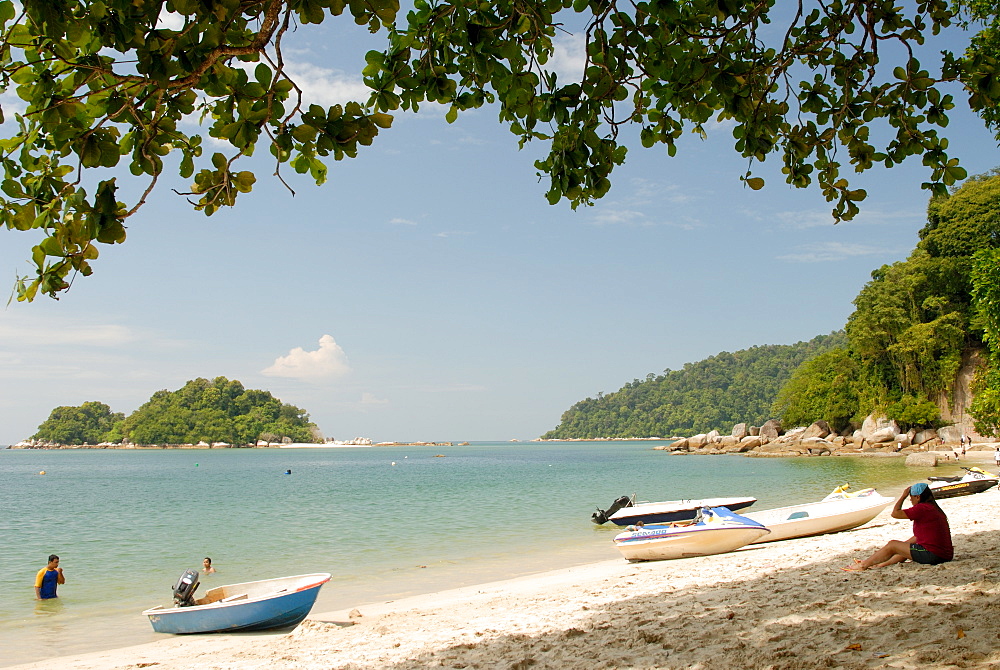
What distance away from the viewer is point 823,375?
212 ft

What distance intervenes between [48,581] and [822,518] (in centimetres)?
1466

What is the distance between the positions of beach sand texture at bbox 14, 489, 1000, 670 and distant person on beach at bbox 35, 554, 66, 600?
4592mm

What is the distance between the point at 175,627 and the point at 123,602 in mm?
3720

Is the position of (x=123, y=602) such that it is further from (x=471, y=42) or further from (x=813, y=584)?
(x=471, y=42)

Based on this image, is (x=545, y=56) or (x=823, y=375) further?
(x=823, y=375)

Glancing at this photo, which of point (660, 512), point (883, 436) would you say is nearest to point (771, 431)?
point (883, 436)

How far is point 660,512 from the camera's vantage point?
1802 centimetres

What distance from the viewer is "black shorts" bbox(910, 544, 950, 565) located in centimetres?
682

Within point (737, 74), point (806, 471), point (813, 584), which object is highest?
point (737, 74)

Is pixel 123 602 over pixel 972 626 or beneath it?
beneath

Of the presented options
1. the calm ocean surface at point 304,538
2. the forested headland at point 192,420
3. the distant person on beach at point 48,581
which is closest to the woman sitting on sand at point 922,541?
the calm ocean surface at point 304,538

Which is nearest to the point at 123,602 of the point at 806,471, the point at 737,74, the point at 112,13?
the point at 112,13

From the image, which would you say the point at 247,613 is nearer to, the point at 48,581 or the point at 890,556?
the point at 48,581

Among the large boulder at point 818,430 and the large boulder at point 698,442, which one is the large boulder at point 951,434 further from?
the large boulder at point 698,442
